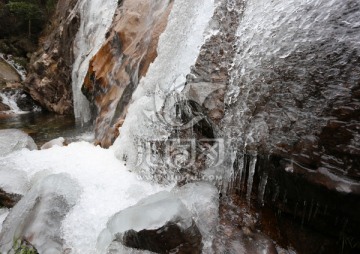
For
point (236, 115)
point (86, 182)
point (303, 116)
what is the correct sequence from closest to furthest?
point (303, 116) → point (236, 115) → point (86, 182)

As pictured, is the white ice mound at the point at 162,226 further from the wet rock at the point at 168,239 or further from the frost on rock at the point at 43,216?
the frost on rock at the point at 43,216

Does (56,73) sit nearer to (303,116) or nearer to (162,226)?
(162,226)

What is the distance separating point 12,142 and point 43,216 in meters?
2.90

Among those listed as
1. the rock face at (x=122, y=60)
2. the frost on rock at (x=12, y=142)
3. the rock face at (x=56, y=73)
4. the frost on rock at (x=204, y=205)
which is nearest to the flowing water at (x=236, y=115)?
the frost on rock at (x=204, y=205)

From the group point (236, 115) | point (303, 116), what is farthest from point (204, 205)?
point (303, 116)

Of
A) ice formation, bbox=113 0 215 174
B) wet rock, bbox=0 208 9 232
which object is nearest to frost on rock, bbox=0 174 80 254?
wet rock, bbox=0 208 9 232

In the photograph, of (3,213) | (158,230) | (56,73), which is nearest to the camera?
(158,230)

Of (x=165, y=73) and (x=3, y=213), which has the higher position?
(x=165, y=73)

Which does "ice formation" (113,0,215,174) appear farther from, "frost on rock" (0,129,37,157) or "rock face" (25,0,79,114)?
"rock face" (25,0,79,114)

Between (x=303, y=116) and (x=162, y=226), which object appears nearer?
(x=162, y=226)

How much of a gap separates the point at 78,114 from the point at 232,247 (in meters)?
7.85

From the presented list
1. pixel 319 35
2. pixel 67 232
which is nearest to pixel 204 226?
pixel 67 232

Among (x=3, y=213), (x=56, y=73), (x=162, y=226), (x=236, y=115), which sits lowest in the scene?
(x=3, y=213)

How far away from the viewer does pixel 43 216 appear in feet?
9.77
